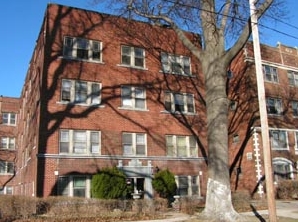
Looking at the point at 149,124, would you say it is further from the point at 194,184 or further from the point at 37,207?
the point at 37,207

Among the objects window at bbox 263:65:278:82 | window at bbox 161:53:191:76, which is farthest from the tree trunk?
window at bbox 263:65:278:82

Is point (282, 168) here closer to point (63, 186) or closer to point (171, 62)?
point (171, 62)

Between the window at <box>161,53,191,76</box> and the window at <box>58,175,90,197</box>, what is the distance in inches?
445

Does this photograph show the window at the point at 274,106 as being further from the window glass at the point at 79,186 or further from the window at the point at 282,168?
the window glass at the point at 79,186

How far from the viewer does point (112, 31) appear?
29688 millimetres

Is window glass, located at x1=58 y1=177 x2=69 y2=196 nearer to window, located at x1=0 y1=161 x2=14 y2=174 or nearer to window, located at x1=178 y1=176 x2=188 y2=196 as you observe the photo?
window, located at x1=178 y1=176 x2=188 y2=196

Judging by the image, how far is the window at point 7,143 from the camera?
5062 cm

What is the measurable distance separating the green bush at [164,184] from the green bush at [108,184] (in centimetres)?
284

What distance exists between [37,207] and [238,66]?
24.3 metres

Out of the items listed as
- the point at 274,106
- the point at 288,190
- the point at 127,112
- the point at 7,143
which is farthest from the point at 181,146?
the point at 7,143

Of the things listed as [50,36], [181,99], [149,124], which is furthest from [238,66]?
[50,36]

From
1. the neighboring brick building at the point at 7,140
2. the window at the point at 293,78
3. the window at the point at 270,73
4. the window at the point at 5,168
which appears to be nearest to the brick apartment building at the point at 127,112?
the window at the point at 270,73

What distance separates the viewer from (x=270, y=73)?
3656cm

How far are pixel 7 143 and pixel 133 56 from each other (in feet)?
93.8
